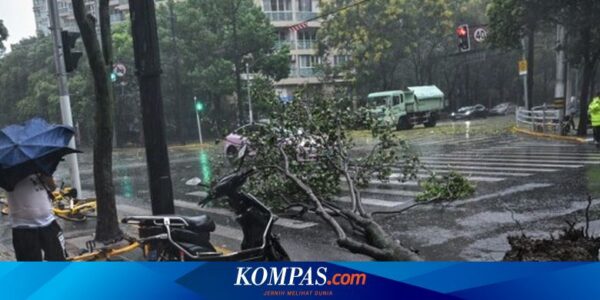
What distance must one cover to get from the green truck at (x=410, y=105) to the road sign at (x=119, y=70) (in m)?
1.97

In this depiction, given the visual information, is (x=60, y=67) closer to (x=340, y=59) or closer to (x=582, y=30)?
(x=340, y=59)

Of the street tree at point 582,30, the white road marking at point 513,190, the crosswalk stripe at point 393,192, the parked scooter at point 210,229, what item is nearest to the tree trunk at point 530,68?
the street tree at point 582,30

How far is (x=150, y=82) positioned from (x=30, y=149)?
2.75 feet

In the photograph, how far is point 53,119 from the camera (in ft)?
12.5

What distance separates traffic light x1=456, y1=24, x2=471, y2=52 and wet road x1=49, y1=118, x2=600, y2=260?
486 millimetres

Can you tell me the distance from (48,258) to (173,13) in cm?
183

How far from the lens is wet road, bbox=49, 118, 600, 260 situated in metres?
4.05

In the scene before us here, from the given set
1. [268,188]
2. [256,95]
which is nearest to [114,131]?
[268,188]

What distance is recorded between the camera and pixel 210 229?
358cm

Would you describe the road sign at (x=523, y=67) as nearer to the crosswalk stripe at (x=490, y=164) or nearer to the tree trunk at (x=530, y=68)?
the tree trunk at (x=530, y=68)

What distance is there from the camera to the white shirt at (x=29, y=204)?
3.62 metres

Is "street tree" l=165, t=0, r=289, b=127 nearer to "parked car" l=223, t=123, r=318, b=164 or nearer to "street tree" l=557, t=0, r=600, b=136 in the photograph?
"parked car" l=223, t=123, r=318, b=164

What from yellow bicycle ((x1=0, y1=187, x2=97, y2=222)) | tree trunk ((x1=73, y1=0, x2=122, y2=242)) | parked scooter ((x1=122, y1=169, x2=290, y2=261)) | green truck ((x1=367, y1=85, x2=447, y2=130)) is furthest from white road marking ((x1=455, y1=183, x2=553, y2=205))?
yellow bicycle ((x1=0, y1=187, x2=97, y2=222))

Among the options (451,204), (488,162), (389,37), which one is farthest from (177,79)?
(488,162)
